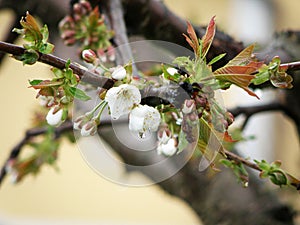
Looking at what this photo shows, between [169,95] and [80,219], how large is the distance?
2025mm

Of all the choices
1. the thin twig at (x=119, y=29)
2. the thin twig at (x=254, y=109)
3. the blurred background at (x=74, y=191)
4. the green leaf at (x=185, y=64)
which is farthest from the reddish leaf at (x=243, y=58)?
the blurred background at (x=74, y=191)

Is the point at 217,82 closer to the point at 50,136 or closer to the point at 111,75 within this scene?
the point at 111,75

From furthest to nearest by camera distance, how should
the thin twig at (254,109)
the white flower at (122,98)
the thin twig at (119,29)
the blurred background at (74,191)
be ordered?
1. the blurred background at (74,191)
2. the thin twig at (254,109)
3. the thin twig at (119,29)
4. the white flower at (122,98)

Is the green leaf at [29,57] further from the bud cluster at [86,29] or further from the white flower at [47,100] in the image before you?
the bud cluster at [86,29]

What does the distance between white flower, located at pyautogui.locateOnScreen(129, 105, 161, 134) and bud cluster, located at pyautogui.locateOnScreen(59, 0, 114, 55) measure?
0.19 m

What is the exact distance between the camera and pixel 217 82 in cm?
25

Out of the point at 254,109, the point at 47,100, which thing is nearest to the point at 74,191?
the point at 254,109

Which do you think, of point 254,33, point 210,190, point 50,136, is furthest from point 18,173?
point 254,33

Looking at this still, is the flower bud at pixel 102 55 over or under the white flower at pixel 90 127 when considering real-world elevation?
under

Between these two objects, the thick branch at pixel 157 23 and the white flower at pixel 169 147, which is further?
the thick branch at pixel 157 23

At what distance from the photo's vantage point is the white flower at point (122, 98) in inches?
9.4

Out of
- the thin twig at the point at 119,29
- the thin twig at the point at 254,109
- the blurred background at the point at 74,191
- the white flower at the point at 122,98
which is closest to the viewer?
the white flower at the point at 122,98

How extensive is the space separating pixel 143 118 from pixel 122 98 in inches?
0.5

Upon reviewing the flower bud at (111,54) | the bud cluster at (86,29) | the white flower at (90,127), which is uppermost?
the white flower at (90,127)
